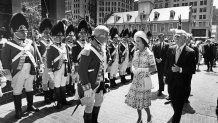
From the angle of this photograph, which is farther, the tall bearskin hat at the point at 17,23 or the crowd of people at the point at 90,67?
the tall bearskin hat at the point at 17,23

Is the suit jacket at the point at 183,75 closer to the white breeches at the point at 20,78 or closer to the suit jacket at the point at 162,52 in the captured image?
the suit jacket at the point at 162,52

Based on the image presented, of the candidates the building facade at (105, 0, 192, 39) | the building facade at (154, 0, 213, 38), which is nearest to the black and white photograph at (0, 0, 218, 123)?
the building facade at (105, 0, 192, 39)

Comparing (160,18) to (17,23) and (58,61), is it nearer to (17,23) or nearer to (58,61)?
(58,61)

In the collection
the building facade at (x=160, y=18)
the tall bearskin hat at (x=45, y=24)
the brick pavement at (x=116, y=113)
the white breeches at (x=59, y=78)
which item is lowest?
the brick pavement at (x=116, y=113)

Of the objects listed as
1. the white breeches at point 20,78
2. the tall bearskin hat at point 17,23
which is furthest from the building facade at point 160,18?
the white breeches at point 20,78

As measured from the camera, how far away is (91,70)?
373 cm

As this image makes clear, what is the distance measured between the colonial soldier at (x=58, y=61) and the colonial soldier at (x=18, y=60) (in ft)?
1.77

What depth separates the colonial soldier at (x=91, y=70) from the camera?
3578 millimetres

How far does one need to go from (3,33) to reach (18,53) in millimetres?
4482

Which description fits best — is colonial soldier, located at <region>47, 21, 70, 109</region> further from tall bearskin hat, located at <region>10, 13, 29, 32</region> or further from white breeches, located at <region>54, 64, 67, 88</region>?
tall bearskin hat, located at <region>10, 13, 29, 32</region>

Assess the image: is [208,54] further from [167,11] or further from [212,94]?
[167,11]

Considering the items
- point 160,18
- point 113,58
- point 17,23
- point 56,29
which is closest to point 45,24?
point 56,29

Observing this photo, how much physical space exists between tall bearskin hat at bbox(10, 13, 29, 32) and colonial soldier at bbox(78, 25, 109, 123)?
2351 mm

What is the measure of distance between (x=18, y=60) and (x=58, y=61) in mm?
1079
